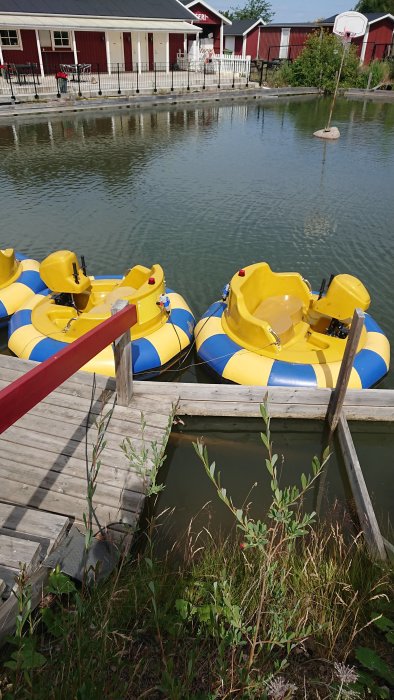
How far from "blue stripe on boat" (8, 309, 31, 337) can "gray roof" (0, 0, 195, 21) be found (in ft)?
85.1

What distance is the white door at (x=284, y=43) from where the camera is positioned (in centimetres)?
4193

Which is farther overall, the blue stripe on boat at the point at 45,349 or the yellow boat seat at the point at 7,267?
the yellow boat seat at the point at 7,267

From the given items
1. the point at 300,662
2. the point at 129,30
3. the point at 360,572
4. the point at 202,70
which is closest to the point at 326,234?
the point at 360,572

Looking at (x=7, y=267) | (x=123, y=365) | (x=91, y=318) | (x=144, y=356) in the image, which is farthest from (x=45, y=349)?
(x=7, y=267)

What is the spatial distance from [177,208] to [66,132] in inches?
427

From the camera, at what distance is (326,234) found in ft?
36.3

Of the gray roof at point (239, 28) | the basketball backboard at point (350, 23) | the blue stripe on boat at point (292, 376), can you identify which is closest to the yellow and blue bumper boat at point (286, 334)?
the blue stripe on boat at point (292, 376)

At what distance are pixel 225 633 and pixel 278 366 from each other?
366 cm

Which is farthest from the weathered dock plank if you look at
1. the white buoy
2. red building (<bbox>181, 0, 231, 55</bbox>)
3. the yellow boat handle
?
red building (<bbox>181, 0, 231, 55</bbox>)

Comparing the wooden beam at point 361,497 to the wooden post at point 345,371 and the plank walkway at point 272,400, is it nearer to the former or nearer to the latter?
the wooden post at point 345,371

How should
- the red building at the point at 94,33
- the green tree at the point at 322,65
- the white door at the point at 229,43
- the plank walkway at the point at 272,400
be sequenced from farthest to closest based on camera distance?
1. the white door at the point at 229,43
2. the green tree at the point at 322,65
3. the red building at the point at 94,33
4. the plank walkway at the point at 272,400

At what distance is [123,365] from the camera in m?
4.55

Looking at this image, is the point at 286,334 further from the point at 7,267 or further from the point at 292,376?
the point at 7,267

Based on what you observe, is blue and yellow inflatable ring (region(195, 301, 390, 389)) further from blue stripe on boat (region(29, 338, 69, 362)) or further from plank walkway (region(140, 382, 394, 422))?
blue stripe on boat (region(29, 338, 69, 362))
